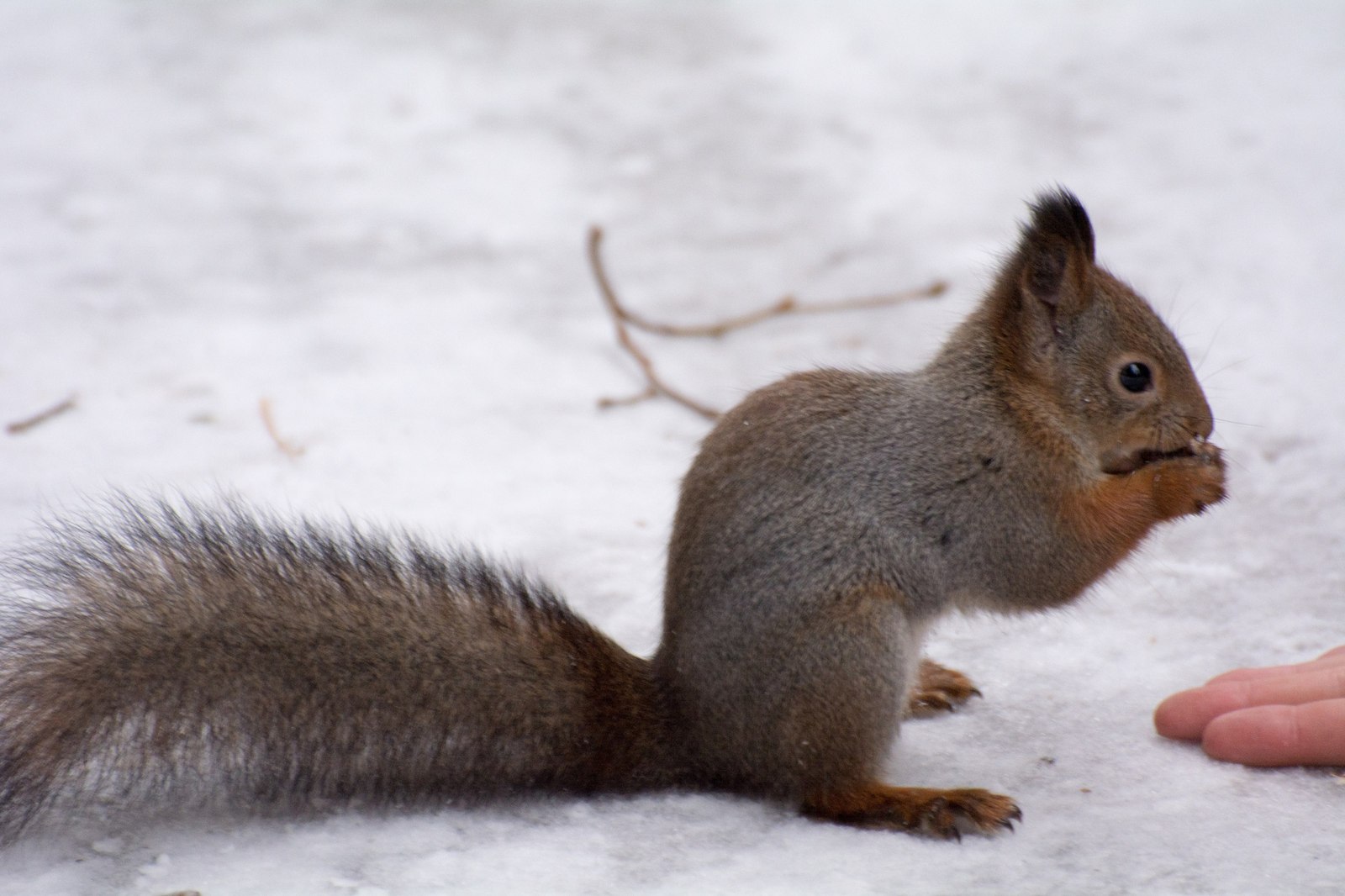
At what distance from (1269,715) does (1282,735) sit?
0.03 meters

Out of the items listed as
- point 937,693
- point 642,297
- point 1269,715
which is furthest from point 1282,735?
point 642,297

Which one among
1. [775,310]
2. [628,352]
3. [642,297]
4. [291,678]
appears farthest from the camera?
[642,297]

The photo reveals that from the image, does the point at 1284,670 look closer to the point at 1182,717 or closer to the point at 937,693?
the point at 1182,717

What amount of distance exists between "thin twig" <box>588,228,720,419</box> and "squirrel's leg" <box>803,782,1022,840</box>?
4.63ft

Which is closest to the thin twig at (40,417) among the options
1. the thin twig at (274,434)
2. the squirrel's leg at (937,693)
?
the thin twig at (274,434)

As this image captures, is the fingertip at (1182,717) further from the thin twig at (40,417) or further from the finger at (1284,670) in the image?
the thin twig at (40,417)

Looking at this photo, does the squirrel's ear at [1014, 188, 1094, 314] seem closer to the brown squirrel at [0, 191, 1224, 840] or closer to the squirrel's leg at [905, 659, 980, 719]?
the brown squirrel at [0, 191, 1224, 840]

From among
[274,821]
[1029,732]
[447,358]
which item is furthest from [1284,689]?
[447,358]

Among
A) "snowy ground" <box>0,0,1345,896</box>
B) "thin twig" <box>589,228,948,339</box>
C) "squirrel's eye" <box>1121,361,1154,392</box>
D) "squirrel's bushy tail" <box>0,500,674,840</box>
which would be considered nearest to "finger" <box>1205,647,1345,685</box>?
"snowy ground" <box>0,0,1345,896</box>

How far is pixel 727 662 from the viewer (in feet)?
6.07

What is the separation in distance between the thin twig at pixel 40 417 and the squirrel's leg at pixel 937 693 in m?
1.96

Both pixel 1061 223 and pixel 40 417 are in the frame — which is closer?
pixel 1061 223

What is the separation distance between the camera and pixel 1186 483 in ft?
6.52

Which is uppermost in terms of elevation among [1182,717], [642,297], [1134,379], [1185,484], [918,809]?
[642,297]
